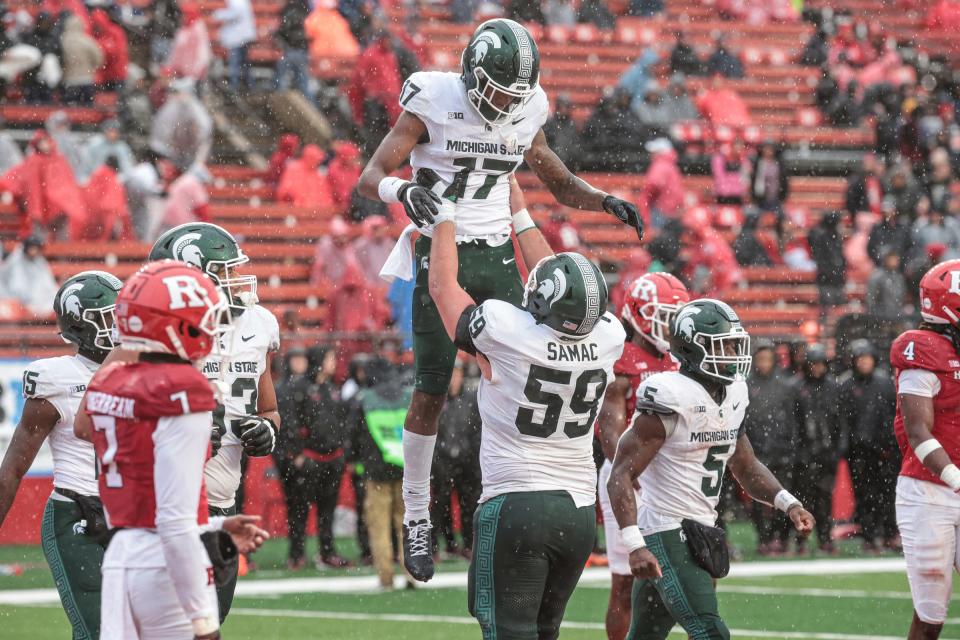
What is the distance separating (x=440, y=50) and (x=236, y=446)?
1647cm

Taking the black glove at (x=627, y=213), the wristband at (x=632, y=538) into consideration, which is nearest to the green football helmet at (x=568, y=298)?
the wristband at (x=632, y=538)

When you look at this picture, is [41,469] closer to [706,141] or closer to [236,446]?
[236,446]

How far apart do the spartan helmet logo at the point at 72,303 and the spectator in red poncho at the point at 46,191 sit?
11.1 meters

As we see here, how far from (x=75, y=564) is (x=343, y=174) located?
42.8ft

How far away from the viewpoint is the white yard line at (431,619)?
33.7 ft

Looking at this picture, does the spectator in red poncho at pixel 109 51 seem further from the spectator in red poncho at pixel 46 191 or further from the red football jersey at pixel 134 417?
the red football jersey at pixel 134 417

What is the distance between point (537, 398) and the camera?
6.05 metres

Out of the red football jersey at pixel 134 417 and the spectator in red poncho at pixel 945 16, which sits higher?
the spectator in red poncho at pixel 945 16

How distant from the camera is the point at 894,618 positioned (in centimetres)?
1114

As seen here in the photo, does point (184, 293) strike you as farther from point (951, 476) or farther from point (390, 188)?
point (951, 476)

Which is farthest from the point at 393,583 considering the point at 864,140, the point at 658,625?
the point at 864,140

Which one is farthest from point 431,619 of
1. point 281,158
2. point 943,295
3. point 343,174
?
point 281,158

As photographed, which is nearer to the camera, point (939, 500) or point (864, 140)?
point (939, 500)

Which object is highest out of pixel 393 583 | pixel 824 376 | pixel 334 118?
pixel 334 118
